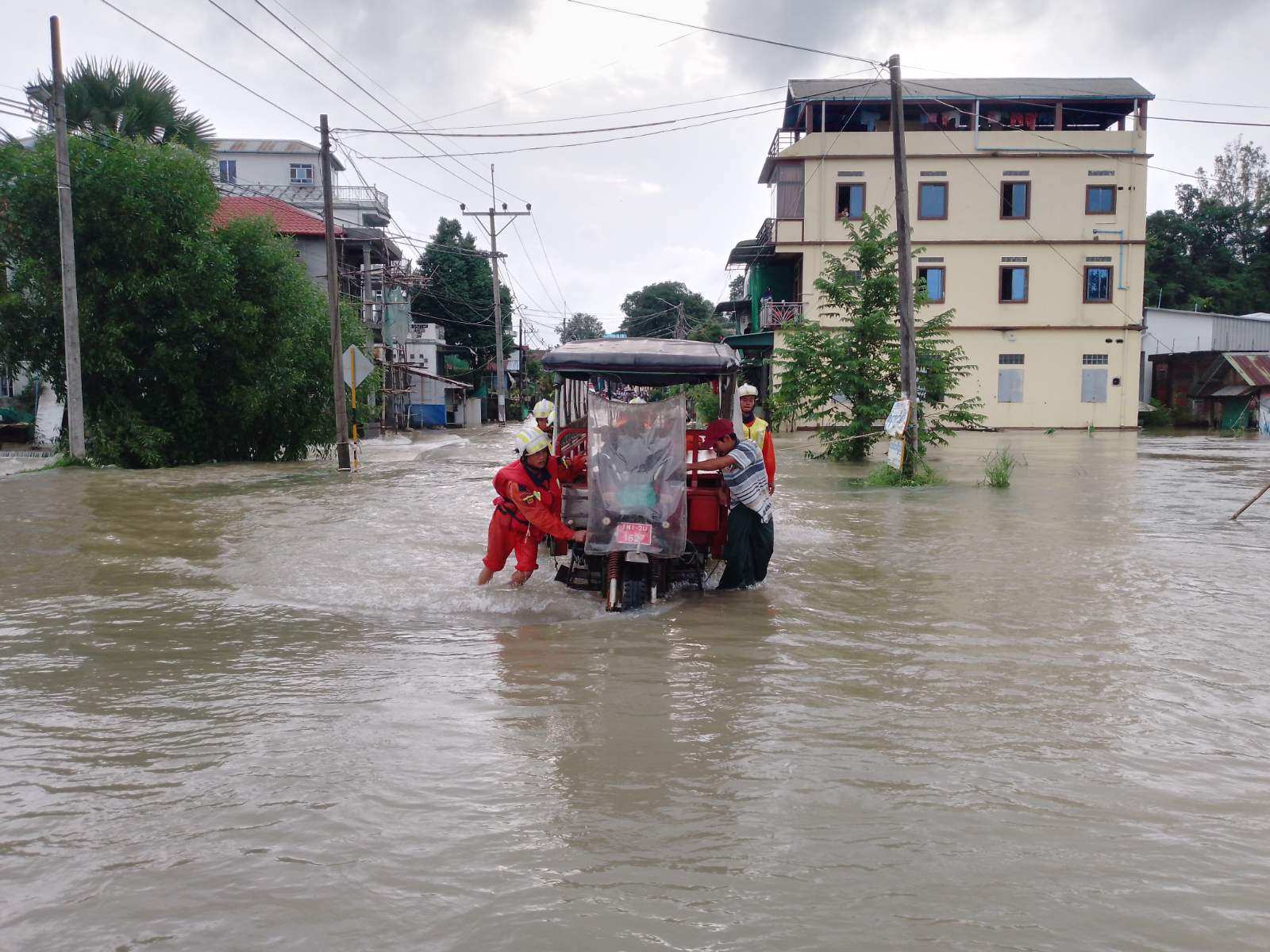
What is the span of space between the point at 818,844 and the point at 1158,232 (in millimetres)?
60010

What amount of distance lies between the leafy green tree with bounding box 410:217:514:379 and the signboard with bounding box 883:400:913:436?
42.7 m

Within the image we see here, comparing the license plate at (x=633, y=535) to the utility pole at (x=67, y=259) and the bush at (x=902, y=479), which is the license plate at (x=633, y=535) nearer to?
the bush at (x=902, y=479)

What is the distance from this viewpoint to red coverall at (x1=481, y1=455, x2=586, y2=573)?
816 centimetres

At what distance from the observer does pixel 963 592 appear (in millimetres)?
8930

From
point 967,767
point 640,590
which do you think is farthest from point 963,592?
point 967,767

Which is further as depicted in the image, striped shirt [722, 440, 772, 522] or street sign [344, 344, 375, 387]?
street sign [344, 344, 375, 387]

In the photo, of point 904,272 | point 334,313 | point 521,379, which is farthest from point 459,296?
point 904,272

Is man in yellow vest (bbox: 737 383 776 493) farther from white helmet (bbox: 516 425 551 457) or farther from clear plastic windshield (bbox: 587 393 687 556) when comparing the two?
white helmet (bbox: 516 425 551 457)

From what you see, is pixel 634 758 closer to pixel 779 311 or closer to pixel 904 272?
pixel 904 272

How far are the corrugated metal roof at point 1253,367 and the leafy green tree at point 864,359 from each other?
2185 centimetres

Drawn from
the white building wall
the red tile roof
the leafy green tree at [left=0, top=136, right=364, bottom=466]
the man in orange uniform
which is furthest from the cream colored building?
the man in orange uniform

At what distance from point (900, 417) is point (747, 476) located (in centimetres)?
1070

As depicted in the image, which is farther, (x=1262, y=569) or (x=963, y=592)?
(x=1262, y=569)

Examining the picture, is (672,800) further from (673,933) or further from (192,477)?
(192,477)
